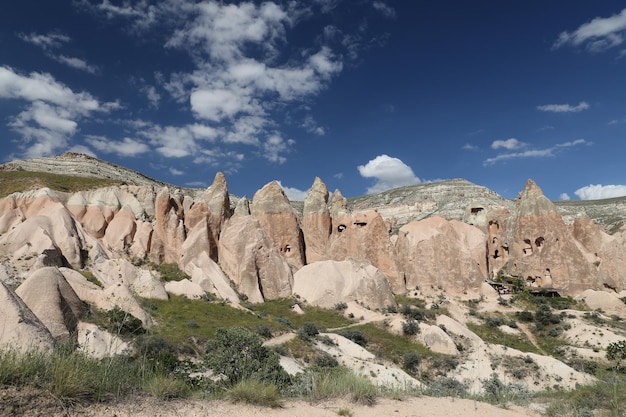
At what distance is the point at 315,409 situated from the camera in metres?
7.31

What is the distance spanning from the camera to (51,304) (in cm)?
1911

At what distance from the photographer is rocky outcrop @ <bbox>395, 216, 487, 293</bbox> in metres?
45.2

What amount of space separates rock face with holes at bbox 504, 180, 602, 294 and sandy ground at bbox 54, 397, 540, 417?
43760 millimetres

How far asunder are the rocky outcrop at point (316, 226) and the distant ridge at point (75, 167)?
37.0 m

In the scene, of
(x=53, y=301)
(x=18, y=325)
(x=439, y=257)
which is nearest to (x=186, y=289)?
(x=53, y=301)

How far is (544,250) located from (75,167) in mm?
86267

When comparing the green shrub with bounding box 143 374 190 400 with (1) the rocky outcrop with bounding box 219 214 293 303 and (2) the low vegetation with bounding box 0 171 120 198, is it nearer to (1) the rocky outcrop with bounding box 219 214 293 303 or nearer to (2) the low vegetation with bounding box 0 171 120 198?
(1) the rocky outcrop with bounding box 219 214 293 303

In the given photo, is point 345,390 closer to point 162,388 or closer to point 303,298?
point 162,388

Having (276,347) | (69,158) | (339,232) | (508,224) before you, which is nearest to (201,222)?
(339,232)

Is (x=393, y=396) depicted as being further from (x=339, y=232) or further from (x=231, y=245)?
(x=339, y=232)

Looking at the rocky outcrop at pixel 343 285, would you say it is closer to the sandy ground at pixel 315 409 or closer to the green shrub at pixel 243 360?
the green shrub at pixel 243 360

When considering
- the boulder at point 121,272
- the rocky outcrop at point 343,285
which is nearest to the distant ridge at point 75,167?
the boulder at point 121,272

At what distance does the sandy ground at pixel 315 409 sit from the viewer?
5.66 m

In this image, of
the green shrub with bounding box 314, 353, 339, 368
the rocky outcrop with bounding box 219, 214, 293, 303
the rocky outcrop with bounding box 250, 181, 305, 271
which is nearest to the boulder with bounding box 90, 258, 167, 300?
the rocky outcrop with bounding box 219, 214, 293, 303
